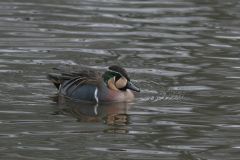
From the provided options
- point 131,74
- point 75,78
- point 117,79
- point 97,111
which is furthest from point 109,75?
point 131,74

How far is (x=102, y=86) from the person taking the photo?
9.45 metres

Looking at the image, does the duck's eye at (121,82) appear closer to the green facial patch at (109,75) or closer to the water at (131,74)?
the green facial patch at (109,75)

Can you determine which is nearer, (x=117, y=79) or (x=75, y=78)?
(x=117, y=79)

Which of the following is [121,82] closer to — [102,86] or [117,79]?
[117,79]

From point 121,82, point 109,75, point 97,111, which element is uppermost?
point 109,75

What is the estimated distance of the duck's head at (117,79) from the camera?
9.36 meters

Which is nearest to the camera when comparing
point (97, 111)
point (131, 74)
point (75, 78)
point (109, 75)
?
point (97, 111)

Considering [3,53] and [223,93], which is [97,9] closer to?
[3,53]

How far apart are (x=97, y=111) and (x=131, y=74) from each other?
2.53 metres

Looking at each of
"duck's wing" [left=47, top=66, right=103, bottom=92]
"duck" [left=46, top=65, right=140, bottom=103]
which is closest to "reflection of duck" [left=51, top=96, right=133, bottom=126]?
"duck" [left=46, top=65, right=140, bottom=103]

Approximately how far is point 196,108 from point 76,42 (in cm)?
560

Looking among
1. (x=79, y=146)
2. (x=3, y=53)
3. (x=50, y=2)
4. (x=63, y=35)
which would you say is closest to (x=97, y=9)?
(x=50, y=2)

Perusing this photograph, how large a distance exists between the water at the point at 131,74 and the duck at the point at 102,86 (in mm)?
218

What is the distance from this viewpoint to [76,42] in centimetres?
1369
